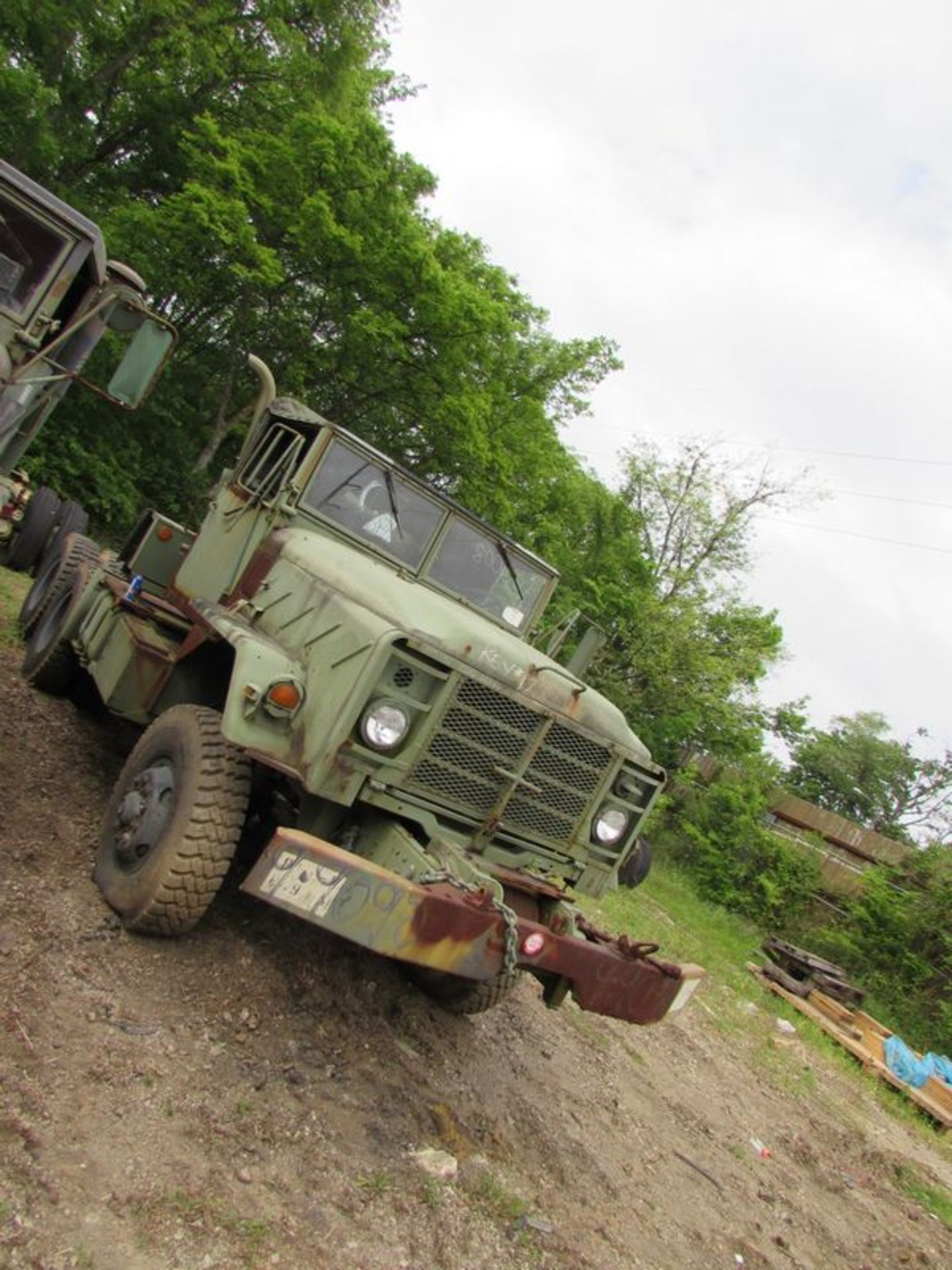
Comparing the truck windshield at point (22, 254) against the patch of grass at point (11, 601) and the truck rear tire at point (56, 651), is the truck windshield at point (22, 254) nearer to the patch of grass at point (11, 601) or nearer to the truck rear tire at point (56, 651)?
the truck rear tire at point (56, 651)

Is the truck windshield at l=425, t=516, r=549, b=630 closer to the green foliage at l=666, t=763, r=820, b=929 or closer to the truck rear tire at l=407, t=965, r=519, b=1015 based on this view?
the truck rear tire at l=407, t=965, r=519, b=1015

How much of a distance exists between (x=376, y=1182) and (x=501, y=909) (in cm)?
91

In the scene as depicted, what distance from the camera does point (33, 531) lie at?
329 inches

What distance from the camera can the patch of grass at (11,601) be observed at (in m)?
6.97

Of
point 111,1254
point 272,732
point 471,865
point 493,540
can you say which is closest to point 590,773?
point 471,865

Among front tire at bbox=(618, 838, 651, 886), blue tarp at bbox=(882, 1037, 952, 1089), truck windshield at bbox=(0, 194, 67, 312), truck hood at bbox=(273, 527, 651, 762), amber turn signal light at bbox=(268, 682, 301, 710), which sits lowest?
blue tarp at bbox=(882, 1037, 952, 1089)

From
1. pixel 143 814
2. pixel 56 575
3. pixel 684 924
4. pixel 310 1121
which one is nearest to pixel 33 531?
pixel 56 575

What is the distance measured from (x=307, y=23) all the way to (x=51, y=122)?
15.9ft

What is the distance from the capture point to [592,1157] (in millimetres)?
3715

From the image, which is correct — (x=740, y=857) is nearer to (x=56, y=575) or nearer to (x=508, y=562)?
(x=508, y=562)

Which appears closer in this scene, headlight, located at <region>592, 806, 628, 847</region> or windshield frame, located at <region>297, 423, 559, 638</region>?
headlight, located at <region>592, 806, 628, 847</region>

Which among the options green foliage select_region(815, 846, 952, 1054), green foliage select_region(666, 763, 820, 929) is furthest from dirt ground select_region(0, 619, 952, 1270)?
green foliage select_region(666, 763, 820, 929)

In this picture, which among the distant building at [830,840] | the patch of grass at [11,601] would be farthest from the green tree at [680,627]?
the patch of grass at [11,601]

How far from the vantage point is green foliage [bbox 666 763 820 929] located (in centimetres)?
1453
